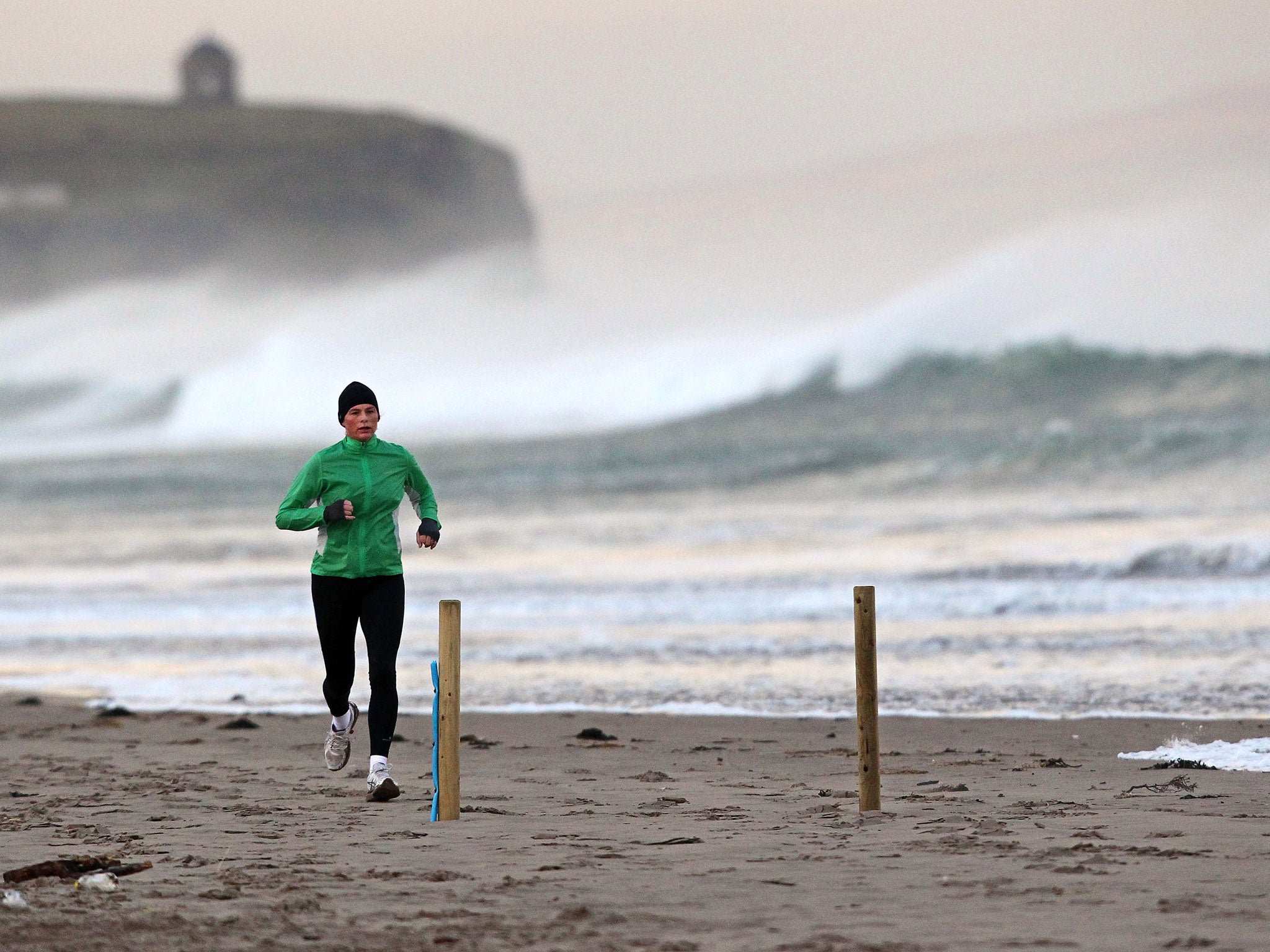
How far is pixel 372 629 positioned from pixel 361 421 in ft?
2.53

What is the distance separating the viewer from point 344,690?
6234mm

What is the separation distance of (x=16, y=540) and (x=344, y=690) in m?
21.2

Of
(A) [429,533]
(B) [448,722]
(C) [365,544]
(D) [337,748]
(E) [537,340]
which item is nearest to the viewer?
(B) [448,722]

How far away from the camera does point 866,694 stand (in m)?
5.40

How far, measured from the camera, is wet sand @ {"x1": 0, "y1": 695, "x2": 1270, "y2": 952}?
3924 mm

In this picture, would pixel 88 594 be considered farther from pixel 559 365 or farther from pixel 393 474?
pixel 559 365

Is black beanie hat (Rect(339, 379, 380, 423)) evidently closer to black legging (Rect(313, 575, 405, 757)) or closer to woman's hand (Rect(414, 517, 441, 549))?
woman's hand (Rect(414, 517, 441, 549))

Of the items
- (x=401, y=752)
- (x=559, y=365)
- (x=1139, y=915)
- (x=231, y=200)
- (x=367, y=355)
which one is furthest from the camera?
(x=231, y=200)

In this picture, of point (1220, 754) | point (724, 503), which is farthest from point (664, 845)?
point (724, 503)

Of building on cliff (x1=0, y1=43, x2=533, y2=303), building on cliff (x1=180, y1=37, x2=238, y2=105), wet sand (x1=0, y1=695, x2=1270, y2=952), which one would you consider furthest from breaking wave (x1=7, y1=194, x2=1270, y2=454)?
building on cliff (x1=180, y1=37, x2=238, y2=105)

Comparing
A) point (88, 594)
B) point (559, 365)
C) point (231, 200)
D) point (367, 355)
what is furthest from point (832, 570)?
point (231, 200)

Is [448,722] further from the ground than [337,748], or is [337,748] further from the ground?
[448,722]

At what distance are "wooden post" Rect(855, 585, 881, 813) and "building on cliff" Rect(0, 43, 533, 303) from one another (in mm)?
112992

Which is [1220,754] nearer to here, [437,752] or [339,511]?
[437,752]
